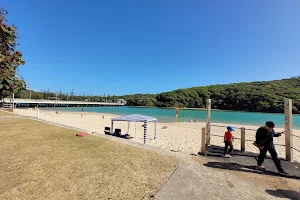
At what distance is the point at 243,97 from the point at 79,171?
105936 millimetres

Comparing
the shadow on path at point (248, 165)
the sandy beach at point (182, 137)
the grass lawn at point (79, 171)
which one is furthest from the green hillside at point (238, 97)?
the shadow on path at point (248, 165)

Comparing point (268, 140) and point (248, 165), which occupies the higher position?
point (268, 140)

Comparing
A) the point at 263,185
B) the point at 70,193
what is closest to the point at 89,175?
the point at 70,193

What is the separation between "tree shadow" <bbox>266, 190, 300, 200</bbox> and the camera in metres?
3.38

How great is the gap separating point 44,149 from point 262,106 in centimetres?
9960

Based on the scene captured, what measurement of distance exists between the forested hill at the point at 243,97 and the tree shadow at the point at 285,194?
93248 mm

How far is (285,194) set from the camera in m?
3.50

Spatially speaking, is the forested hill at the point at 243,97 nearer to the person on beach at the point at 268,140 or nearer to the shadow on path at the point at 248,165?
the shadow on path at the point at 248,165

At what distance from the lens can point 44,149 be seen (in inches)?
216

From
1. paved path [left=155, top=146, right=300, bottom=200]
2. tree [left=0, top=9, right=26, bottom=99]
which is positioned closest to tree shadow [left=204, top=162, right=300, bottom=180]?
paved path [left=155, top=146, right=300, bottom=200]

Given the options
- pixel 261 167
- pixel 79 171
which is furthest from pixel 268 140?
pixel 79 171

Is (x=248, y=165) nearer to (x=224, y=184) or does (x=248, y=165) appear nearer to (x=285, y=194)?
(x=285, y=194)

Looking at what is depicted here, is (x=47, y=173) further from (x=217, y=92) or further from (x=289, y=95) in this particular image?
(x=217, y=92)

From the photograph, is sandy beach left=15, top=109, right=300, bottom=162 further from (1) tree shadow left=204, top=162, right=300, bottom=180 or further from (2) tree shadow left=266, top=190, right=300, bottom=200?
(2) tree shadow left=266, top=190, right=300, bottom=200
